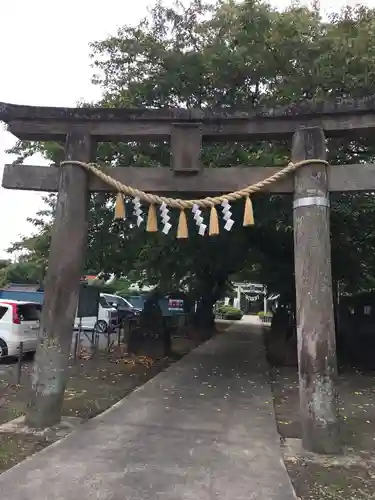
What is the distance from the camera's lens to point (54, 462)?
465 cm

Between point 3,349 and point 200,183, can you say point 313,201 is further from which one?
point 3,349

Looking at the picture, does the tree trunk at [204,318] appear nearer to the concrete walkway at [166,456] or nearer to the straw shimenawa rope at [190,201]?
the concrete walkway at [166,456]

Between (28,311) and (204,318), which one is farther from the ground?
(28,311)

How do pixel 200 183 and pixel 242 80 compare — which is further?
pixel 242 80

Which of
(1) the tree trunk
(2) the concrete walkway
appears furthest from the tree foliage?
(1) the tree trunk

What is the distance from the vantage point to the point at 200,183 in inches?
247

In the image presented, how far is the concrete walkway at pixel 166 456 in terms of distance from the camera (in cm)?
408

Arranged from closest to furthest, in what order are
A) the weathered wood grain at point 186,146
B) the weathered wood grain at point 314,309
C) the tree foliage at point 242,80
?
1. the weathered wood grain at point 314,309
2. the weathered wood grain at point 186,146
3. the tree foliage at point 242,80

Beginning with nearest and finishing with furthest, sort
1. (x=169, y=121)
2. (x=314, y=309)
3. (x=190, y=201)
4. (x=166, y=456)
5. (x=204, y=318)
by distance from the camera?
1. (x=166, y=456)
2. (x=314, y=309)
3. (x=190, y=201)
4. (x=169, y=121)
5. (x=204, y=318)

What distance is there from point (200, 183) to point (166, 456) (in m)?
3.41

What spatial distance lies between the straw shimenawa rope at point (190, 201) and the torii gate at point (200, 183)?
10 centimetres

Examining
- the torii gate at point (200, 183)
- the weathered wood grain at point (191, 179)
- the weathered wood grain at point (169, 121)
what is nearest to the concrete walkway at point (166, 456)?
the torii gate at point (200, 183)

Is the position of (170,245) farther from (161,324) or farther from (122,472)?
(122,472)

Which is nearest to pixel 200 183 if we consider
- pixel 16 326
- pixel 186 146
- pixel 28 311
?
pixel 186 146
